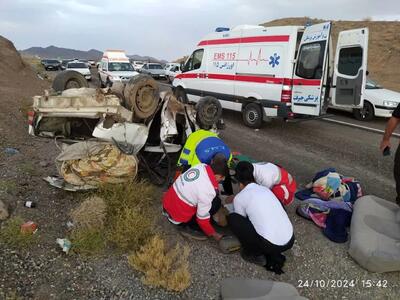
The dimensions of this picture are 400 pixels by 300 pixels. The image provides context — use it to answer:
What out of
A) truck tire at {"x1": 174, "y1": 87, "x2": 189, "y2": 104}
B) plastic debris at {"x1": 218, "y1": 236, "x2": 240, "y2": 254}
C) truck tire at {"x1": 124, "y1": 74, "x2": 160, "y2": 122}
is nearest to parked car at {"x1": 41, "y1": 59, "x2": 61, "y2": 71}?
truck tire at {"x1": 174, "y1": 87, "x2": 189, "y2": 104}

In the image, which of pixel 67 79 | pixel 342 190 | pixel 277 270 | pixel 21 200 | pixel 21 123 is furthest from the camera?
pixel 21 123

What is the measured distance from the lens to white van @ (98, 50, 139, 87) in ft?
59.7

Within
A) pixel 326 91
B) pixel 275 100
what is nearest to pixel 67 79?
pixel 275 100

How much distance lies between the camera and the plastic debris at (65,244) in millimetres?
3958

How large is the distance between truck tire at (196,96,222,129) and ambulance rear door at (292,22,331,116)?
11.7 ft

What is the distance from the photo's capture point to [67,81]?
6250 millimetres

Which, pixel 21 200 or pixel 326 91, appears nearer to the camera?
pixel 21 200

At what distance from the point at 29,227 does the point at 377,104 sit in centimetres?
1067

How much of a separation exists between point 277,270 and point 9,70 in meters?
20.6

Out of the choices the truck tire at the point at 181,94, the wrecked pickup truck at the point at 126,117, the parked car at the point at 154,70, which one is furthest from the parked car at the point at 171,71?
the wrecked pickup truck at the point at 126,117

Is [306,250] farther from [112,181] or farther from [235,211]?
[112,181]

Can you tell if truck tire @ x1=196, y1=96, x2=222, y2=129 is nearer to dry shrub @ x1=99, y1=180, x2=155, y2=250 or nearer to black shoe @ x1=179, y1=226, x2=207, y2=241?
dry shrub @ x1=99, y1=180, x2=155, y2=250

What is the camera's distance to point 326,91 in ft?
31.8

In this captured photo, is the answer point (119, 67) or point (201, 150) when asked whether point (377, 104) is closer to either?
point (201, 150)
